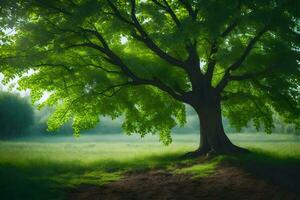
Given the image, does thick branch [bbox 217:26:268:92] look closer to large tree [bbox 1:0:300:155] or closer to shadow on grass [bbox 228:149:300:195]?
large tree [bbox 1:0:300:155]

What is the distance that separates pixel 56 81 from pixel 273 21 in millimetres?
13975

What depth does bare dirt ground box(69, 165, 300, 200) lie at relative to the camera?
14805 mm

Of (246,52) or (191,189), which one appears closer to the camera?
(191,189)

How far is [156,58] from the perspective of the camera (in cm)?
2802

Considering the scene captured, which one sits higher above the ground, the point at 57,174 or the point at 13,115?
the point at 13,115

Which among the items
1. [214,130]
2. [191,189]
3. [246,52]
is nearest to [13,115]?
[214,130]

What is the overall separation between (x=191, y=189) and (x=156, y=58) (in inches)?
537

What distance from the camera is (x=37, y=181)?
1823cm

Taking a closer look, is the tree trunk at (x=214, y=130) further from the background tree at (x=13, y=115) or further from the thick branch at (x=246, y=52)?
the background tree at (x=13, y=115)

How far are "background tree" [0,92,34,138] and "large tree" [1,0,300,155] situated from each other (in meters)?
42.2

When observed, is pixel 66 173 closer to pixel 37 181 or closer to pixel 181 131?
pixel 37 181

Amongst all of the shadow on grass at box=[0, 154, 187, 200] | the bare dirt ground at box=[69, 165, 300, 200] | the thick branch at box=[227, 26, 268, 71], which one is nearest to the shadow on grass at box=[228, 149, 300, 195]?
the bare dirt ground at box=[69, 165, 300, 200]

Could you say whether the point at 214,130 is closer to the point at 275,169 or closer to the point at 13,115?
the point at 275,169

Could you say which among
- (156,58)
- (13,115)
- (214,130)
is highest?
(156,58)
